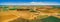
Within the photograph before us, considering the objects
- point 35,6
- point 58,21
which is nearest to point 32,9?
point 35,6

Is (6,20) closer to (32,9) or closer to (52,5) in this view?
(32,9)

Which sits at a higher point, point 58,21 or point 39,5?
point 39,5

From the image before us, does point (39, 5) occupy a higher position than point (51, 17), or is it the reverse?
point (39, 5)

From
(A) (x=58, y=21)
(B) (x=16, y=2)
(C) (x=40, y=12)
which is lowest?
(A) (x=58, y=21)

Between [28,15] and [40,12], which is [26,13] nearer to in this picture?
[28,15]

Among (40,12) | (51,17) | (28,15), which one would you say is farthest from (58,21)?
(28,15)
